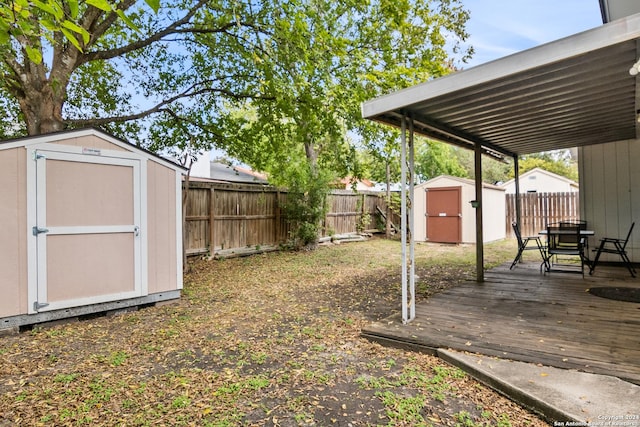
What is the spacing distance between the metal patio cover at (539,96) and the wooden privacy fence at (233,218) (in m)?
5.27

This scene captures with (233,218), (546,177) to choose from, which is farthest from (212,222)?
(546,177)

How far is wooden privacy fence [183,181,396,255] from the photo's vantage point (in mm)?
7852

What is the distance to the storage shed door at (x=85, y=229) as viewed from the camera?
3844 mm

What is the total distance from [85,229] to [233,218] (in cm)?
454

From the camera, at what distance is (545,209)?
11.6 metres

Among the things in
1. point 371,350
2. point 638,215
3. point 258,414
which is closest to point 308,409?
→ point 258,414

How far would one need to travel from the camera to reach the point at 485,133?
5.19 meters

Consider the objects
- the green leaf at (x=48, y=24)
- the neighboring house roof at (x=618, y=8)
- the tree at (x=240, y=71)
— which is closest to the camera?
the green leaf at (x=48, y=24)

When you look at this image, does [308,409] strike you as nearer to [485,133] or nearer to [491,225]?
[485,133]

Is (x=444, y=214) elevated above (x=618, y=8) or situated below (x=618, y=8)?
below

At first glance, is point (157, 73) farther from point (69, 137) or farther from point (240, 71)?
point (69, 137)

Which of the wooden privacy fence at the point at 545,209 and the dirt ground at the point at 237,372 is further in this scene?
the wooden privacy fence at the point at 545,209

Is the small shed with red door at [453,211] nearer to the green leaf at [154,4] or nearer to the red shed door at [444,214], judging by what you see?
the red shed door at [444,214]

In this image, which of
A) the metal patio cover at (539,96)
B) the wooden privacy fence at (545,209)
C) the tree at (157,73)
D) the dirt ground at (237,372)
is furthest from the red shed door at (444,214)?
the tree at (157,73)
